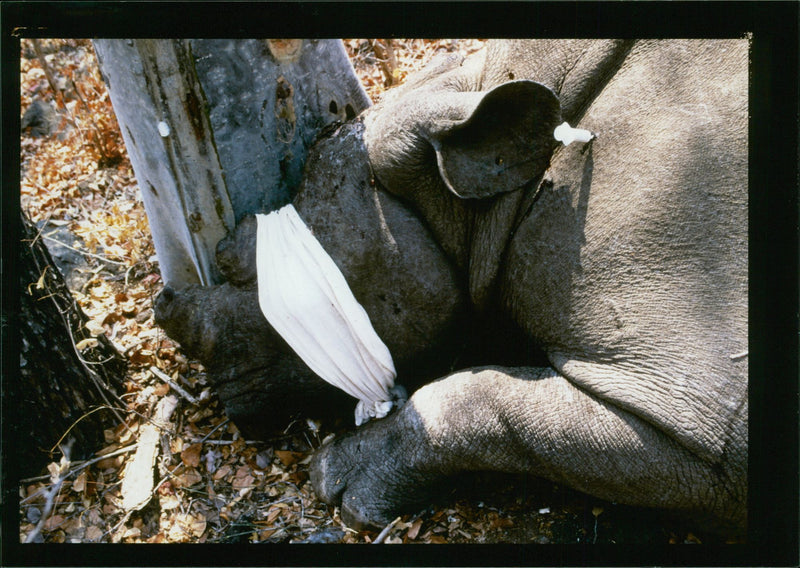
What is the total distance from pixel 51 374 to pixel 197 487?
0.92m

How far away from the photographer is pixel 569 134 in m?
2.84

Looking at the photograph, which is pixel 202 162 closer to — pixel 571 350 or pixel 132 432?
pixel 132 432

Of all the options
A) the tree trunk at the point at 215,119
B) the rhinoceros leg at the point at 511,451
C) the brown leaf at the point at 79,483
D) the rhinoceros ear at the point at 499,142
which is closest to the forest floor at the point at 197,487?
the brown leaf at the point at 79,483

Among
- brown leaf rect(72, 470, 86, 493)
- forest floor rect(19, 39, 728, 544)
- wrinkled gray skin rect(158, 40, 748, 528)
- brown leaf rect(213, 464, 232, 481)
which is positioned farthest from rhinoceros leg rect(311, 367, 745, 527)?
brown leaf rect(72, 470, 86, 493)

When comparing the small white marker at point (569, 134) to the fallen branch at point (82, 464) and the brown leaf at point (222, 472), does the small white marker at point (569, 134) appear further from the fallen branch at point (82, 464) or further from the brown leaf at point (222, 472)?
the fallen branch at point (82, 464)

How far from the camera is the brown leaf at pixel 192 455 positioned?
3572 millimetres

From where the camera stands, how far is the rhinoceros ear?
281 cm

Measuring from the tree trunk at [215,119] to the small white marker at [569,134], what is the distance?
48.7 inches

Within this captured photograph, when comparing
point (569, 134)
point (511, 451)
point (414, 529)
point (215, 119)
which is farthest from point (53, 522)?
point (569, 134)

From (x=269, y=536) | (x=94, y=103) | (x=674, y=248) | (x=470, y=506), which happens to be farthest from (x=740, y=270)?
(x=94, y=103)

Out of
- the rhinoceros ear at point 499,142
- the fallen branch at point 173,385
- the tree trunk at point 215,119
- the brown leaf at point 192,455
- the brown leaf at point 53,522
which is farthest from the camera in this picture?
the fallen branch at point 173,385

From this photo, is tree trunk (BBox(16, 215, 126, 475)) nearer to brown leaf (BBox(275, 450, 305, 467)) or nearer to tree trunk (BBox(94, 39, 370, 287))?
tree trunk (BBox(94, 39, 370, 287))

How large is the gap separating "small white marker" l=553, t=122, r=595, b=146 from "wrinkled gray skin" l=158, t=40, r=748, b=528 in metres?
0.06

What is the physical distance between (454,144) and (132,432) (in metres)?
2.32
